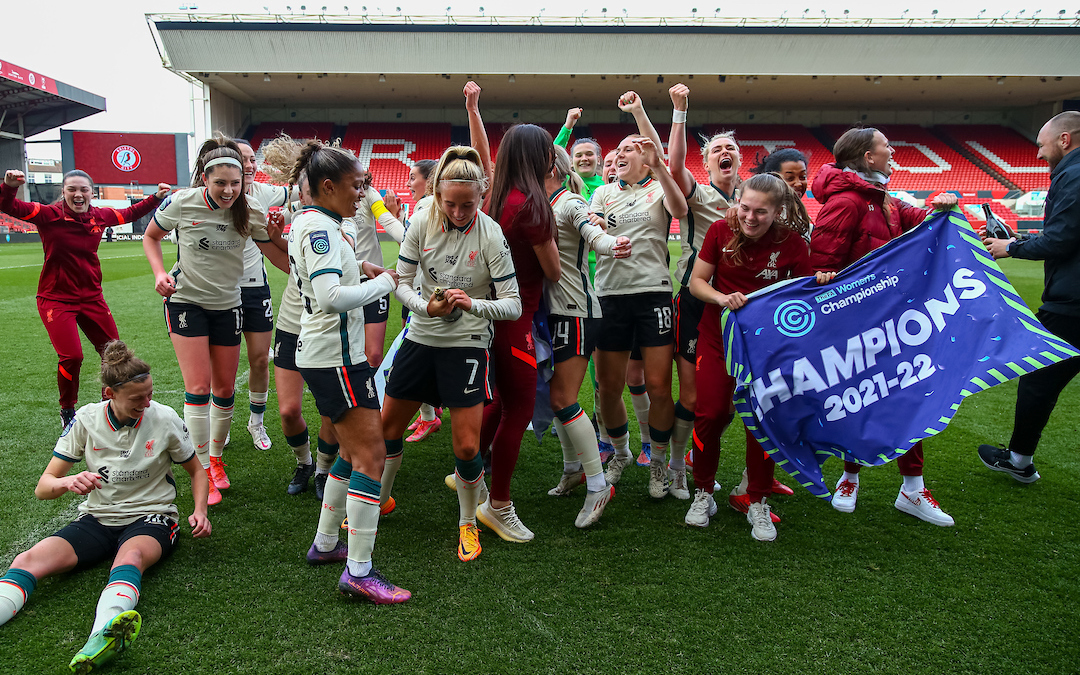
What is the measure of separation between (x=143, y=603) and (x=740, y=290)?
3.16 m

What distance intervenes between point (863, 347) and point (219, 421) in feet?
12.7

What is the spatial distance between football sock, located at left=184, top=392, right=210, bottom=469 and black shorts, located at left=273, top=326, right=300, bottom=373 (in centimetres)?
51

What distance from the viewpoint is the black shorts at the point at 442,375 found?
10.0ft

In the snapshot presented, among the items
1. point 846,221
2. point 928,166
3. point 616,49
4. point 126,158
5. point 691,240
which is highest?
point 616,49

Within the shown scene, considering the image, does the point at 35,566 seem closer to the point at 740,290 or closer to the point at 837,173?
the point at 740,290

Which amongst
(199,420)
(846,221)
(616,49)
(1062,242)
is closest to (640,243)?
(846,221)

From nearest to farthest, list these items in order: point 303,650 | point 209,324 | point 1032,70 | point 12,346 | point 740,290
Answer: point 303,650 → point 740,290 → point 209,324 → point 12,346 → point 1032,70

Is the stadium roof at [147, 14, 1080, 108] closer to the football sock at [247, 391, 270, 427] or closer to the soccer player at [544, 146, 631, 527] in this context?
the football sock at [247, 391, 270, 427]

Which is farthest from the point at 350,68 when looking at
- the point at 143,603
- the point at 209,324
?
the point at 143,603

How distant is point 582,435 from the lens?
3.63 metres

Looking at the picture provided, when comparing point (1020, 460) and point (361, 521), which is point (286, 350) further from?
point (1020, 460)

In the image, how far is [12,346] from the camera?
26.8 ft

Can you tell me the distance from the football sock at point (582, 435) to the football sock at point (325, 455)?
1389mm

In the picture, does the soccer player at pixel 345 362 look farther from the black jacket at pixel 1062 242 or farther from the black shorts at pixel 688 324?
the black jacket at pixel 1062 242
